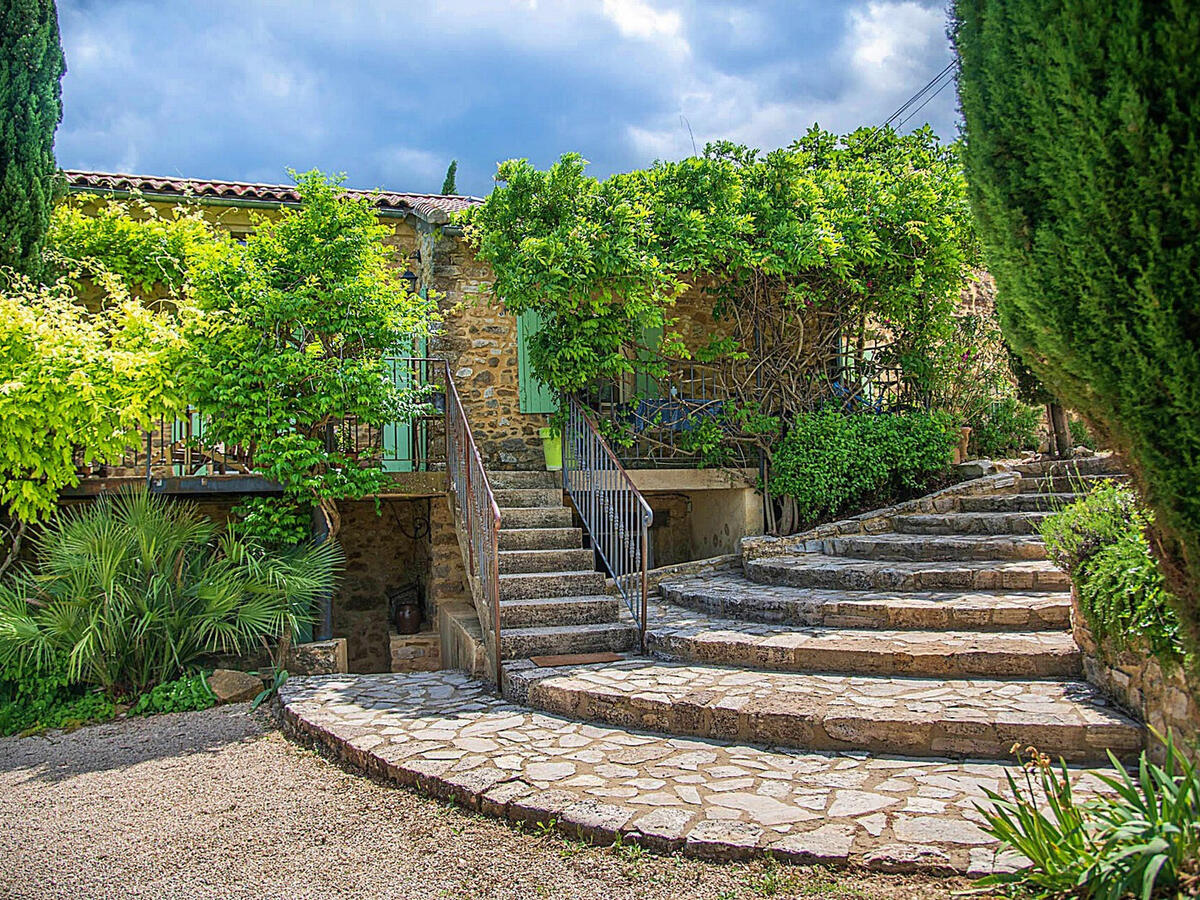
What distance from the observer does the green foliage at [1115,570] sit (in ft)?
12.1

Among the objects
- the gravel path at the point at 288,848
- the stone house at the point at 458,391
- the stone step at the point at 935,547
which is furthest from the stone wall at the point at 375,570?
the stone step at the point at 935,547

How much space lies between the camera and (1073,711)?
4.18 meters

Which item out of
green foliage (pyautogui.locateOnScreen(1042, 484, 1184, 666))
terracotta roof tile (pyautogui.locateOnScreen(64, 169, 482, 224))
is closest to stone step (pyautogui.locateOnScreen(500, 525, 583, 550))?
terracotta roof tile (pyautogui.locateOnScreen(64, 169, 482, 224))

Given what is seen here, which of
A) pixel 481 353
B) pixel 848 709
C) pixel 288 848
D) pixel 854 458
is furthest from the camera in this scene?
pixel 481 353

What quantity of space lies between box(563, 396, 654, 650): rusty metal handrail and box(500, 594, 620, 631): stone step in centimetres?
24

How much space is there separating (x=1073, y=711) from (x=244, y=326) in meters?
6.22

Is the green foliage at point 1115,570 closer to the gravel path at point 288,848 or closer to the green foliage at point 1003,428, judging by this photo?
the gravel path at point 288,848

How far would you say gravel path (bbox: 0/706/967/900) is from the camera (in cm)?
313

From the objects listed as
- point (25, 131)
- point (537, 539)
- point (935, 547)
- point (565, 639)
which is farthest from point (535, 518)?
point (25, 131)

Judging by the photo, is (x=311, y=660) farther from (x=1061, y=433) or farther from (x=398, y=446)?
(x=1061, y=433)

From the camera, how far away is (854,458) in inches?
328

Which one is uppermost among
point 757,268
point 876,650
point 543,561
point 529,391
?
→ point 757,268

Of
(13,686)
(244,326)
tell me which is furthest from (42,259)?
(13,686)

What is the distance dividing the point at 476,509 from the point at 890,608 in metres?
3.11
